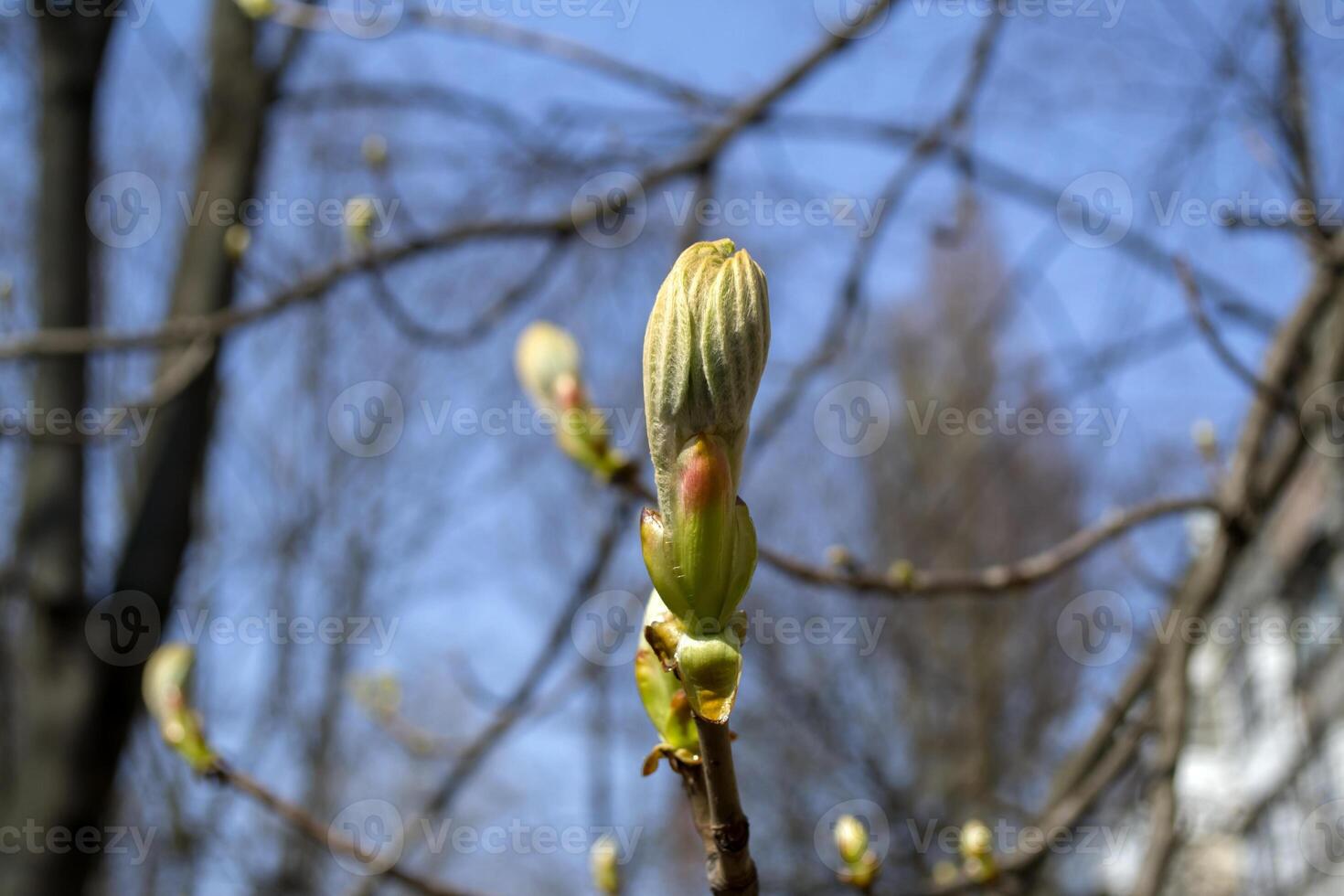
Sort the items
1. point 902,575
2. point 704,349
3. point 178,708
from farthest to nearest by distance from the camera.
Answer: point 902,575
point 178,708
point 704,349

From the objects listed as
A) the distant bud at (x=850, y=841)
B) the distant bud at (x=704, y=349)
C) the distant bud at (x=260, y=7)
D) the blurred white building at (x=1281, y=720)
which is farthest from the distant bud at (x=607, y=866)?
the distant bud at (x=260, y=7)

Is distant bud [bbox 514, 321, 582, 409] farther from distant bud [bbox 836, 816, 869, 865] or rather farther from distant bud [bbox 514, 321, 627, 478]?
distant bud [bbox 836, 816, 869, 865]

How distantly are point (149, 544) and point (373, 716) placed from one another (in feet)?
2.35

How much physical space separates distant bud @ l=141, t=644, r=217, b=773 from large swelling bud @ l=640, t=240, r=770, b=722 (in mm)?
830

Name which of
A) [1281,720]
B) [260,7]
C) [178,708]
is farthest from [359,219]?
[1281,720]

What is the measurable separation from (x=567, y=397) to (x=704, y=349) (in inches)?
32.7

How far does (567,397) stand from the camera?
1271 mm

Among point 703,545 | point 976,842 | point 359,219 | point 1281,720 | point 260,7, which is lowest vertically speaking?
point 1281,720

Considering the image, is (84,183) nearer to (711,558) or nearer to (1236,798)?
(711,558)

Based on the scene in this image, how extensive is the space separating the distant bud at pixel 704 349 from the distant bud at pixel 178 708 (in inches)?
33.5

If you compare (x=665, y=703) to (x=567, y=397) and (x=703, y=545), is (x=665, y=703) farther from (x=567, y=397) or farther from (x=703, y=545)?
(x=567, y=397)

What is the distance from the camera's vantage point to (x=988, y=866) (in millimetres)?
1063

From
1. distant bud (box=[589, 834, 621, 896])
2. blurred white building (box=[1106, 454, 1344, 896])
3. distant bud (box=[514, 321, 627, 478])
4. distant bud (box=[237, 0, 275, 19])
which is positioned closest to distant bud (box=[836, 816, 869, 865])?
distant bud (box=[589, 834, 621, 896])

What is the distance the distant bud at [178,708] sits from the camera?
44.6 inches
